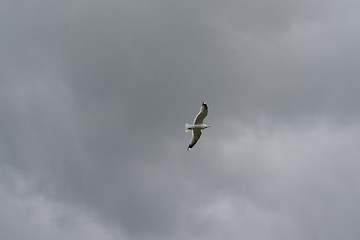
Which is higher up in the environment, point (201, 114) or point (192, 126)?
point (201, 114)

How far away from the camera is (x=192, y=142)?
111 meters

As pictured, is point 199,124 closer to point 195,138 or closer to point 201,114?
point 201,114

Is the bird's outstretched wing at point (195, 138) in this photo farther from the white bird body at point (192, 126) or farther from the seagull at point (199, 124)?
the white bird body at point (192, 126)

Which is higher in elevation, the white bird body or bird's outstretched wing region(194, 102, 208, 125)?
bird's outstretched wing region(194, 102, 208, 125)

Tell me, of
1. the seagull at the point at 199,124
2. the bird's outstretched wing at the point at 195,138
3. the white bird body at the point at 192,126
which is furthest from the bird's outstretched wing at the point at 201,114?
the bird's outstretched wing at the point at 195,138

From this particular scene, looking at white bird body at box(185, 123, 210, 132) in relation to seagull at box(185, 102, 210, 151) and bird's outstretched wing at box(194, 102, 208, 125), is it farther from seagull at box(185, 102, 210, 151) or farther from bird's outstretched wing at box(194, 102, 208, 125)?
bird's outstretched wing at box(194, 102, 208, 125)

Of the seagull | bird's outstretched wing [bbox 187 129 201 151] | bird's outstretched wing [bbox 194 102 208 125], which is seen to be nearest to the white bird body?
the seagull

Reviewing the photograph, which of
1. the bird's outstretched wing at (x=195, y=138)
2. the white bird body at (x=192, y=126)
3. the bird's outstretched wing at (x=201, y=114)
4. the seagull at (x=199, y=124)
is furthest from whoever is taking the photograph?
the bird's outstretched wing at (x=195, y=138)

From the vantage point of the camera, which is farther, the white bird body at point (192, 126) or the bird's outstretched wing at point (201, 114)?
the white bird body at point (192, 126)

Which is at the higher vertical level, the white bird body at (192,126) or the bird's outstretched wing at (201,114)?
the bird's outstretched wing at (201,114)

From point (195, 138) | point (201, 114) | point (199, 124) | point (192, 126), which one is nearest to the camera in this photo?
point (201, 114)

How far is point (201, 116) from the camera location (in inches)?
4195

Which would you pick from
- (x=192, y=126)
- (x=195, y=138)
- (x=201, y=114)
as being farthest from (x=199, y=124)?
(x=195, y=138)

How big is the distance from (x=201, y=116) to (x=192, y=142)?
21.5ft
